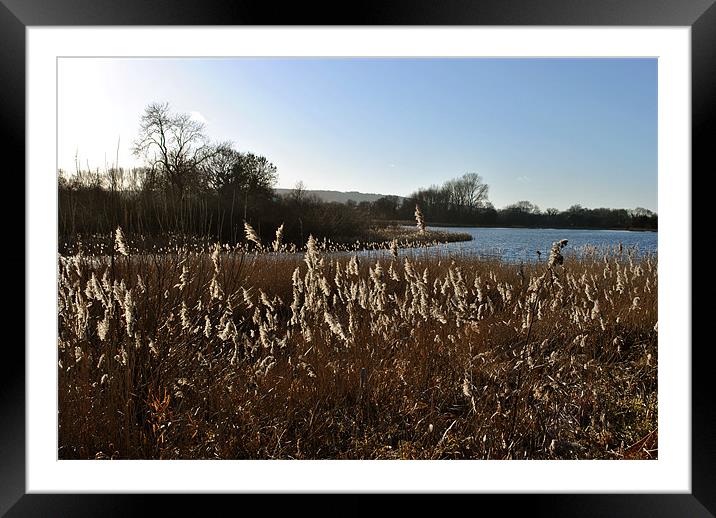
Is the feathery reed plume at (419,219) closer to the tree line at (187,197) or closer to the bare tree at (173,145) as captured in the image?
the tree line at (187,197)

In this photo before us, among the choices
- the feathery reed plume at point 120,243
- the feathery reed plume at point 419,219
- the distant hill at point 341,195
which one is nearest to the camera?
the feathery reed plume at point 120,243

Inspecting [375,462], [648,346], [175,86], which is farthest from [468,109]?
[375,462]

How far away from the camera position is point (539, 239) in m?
2.07

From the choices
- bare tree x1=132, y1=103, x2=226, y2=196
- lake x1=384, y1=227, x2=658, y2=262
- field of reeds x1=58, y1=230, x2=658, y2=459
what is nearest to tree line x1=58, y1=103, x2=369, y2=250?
bare tree x1=132, y1=103, x2=226, y2=196

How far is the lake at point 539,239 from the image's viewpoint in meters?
2.05

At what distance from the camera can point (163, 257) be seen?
188cm

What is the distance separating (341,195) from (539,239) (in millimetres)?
1198

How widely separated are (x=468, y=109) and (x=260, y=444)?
6.64ft

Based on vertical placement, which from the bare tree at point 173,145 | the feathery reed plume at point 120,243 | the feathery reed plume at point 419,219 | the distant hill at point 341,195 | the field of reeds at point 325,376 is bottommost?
the field of reeds at point 325,376
